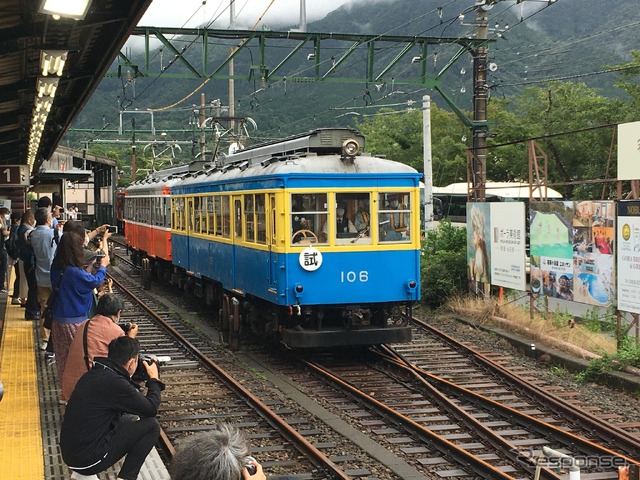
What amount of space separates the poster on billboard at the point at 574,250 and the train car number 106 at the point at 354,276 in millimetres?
Result: 2915

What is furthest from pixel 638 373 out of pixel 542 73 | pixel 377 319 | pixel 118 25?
pixel 542 73

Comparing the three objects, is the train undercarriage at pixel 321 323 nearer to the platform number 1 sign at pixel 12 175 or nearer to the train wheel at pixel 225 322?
the train wheel at pixel 225 322

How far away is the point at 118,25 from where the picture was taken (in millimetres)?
8336

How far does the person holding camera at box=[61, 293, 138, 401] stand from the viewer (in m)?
6.70

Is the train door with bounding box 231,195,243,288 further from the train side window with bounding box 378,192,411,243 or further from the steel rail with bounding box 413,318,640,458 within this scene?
the steel rail with bounding box 413,318,640,458

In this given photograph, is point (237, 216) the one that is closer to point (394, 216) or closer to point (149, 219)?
point (394, 216)

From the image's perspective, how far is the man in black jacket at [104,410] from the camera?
5.39 meters

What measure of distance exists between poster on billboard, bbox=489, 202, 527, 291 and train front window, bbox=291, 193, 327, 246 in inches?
145

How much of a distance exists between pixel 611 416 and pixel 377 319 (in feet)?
12.3

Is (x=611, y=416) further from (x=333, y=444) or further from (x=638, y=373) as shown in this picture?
(x=333, y=444)

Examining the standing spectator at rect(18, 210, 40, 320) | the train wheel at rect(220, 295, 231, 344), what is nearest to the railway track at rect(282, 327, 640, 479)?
the train wheel at rect(220, 295, 231, 344)

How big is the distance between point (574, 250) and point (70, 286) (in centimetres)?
719

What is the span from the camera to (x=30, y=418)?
8234 millimetres

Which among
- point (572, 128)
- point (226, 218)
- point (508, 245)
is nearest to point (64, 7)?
point (226, 218)
